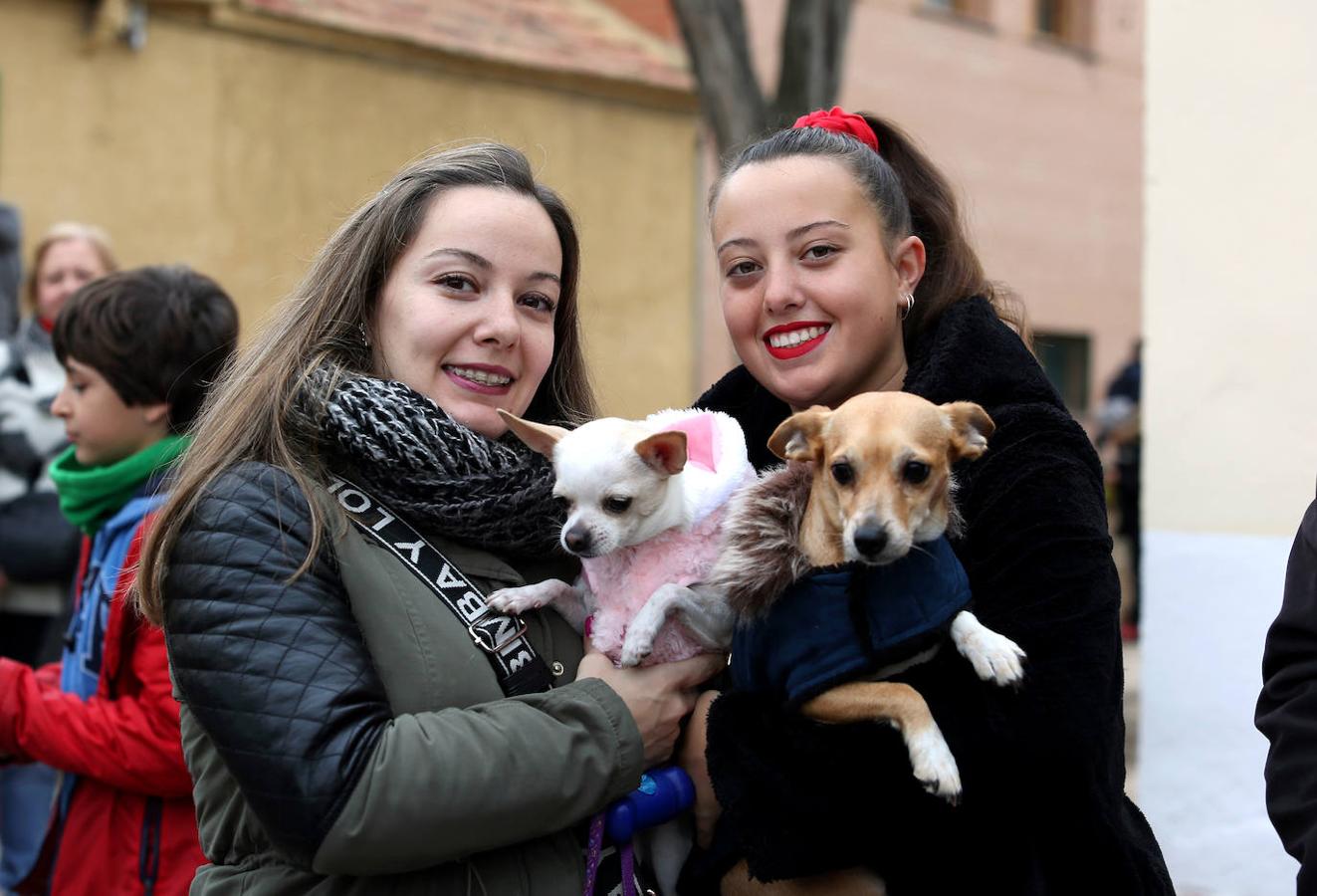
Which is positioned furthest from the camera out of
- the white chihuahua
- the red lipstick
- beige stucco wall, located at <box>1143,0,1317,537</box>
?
beige stucco wall, located at <box>1143,0,1317,537</box>

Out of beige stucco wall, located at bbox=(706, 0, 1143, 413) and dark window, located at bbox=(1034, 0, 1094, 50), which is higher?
dark window, located at bbox=(1034, 0, 1094, 50)

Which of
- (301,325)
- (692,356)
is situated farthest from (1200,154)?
(692,356)

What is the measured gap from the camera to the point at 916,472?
222 centimetres

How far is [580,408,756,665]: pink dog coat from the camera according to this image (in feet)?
8.23

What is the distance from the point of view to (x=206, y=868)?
2309 mm

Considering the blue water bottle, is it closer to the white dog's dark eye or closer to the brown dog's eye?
the white dog's dark eye

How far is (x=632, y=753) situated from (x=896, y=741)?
446 millimetres

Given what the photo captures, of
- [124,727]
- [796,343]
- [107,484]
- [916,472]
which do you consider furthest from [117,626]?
[916,472]

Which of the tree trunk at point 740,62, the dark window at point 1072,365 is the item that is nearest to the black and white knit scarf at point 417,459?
the tree trunk at point 740,62

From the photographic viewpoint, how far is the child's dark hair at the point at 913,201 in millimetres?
2672

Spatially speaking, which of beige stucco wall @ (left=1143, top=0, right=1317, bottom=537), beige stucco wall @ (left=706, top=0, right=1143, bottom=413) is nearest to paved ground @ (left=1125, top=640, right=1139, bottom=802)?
beige stucco wall @ (left=1143, top=0, right=1317, bottom=537)

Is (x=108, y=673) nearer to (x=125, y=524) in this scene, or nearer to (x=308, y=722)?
(x=125, y=524)

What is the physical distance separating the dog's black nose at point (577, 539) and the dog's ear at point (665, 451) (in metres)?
0.19

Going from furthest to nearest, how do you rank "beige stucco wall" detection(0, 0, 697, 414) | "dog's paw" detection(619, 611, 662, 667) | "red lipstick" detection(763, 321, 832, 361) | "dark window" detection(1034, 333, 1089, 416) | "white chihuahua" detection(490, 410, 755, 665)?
"dark window" detection(1034, 333, 1089, 416), "beige stucco wall" detection(0, 0, 697, 414), "red lipstick" detection(763, 321, 832, 361), "white chihuahua" detection(490, 410, 755, 665), "dog's paw" detection(619, 611, 662, 667)
